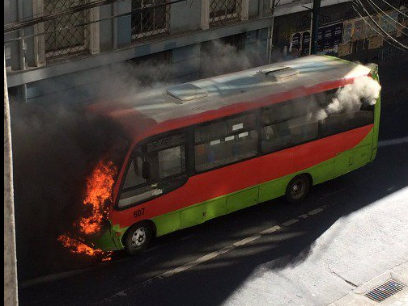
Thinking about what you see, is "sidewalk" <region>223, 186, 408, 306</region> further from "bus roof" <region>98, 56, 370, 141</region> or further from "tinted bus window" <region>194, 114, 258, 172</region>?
"bus roof" <region>98, 56, 370, 141</region>

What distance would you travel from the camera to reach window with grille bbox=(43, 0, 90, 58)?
56.6 feet

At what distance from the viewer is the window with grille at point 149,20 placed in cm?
1912

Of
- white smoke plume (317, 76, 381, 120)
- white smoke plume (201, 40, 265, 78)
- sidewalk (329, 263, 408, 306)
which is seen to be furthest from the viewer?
white smoke plume (201, 40, 265, 78)

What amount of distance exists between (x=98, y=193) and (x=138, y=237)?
3.94 ft

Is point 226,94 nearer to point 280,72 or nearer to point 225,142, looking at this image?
point 225,142

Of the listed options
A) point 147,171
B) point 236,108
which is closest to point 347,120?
point 236,108

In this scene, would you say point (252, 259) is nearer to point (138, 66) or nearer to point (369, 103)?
point (369, 103)

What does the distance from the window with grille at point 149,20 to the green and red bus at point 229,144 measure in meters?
4.67

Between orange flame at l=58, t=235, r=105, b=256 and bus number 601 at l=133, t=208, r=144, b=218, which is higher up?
bus number 601 at l=133, t=208, r=144, b=218

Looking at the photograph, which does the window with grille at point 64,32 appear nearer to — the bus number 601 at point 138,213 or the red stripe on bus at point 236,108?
the red stripe on bus at point 236,108

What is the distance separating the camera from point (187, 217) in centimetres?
1393

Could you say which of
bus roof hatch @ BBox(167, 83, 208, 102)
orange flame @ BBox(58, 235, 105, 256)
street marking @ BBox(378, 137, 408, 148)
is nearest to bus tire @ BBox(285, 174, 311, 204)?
bus roof hatch @ BBox(167, 83, 208, 102)

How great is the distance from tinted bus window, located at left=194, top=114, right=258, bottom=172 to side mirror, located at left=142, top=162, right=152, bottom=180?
3.35 feet

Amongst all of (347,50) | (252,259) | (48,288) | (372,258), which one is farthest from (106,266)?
(347,50)
